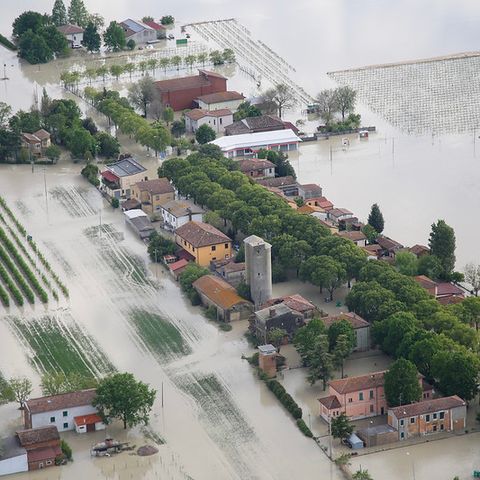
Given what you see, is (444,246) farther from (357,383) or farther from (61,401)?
(61,401)

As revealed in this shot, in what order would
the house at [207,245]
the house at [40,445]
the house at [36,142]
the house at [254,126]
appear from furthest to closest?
the house at [254,126] → the house at [36,142] → the house at [207,245] → the house at [40,445]

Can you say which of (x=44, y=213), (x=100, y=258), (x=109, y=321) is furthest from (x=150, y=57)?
(x=109, y=321)

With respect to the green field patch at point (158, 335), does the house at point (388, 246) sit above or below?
above

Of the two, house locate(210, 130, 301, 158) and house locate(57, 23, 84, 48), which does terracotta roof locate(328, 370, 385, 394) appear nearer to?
house locate(210, 130, 301, 158)

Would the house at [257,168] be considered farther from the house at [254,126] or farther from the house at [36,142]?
the house at [36,142]

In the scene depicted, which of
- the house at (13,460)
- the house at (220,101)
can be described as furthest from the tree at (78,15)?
the house at (13,460)

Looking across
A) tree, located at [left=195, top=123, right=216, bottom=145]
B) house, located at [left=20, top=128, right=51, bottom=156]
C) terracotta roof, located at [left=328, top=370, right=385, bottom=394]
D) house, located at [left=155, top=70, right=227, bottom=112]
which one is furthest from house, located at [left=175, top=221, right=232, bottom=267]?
house, located at [left=155, top=70, right=227, bottom=112]

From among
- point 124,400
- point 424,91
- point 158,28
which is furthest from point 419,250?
point 158,28
